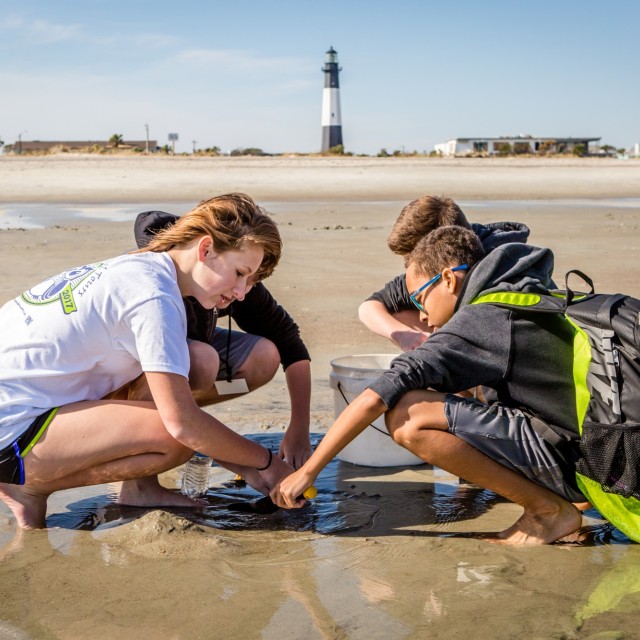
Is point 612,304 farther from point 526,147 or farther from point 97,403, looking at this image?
point 526,147

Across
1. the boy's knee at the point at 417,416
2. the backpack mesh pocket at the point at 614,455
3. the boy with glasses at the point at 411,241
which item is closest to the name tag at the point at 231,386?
the boy with glasses at the point at 411,241

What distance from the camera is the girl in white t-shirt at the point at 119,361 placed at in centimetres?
279

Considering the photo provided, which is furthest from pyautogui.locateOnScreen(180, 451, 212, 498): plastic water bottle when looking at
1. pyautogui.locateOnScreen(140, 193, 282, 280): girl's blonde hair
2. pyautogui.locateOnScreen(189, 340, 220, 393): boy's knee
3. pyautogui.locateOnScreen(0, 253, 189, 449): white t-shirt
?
pyautogui.locateOnScreen(140, 193, 282, 280): girl's blonde hair

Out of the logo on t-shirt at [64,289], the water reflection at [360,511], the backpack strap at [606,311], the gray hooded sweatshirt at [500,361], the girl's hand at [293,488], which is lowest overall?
the water reflection at [360,511]

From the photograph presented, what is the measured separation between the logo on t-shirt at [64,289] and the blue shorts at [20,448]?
1.19 ft

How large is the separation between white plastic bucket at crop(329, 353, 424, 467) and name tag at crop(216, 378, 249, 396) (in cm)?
38

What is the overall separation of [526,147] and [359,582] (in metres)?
69.4

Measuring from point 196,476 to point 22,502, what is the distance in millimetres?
676

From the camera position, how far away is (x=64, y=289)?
2.91 metres

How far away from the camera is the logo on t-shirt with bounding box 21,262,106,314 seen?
287cm

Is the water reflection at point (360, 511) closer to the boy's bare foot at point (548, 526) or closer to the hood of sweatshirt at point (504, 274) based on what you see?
the boy's bare foot at point (548, 526)

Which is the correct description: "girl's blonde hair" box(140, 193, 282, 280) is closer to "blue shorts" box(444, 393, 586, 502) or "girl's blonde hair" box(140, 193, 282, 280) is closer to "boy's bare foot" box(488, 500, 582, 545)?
"blue shorts" box(444, 393, 586, 502)

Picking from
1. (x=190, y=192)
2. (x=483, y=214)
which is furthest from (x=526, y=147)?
(x=483, y=214)

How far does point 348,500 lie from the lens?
3506 millimetres
